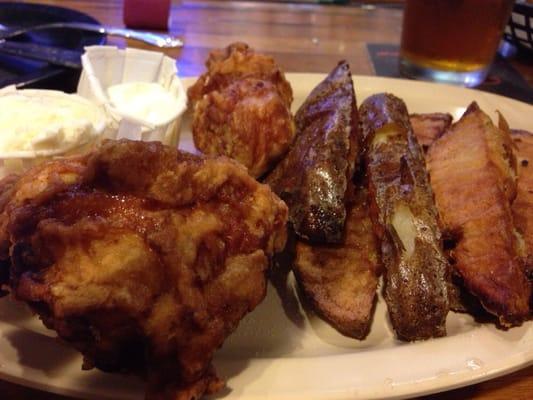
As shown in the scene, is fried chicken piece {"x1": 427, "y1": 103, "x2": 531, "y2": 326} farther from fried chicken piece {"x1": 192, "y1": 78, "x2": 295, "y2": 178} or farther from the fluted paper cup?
the fluted paper cup

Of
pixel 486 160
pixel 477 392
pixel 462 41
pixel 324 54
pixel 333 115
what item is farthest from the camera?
pixel 324 54

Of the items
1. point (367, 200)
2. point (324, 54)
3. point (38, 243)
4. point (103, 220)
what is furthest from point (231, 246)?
point (324, 54)

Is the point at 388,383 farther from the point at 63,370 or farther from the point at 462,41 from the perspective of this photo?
the point at 462,41

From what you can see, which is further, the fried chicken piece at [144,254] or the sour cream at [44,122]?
the sour cream at [44,122]

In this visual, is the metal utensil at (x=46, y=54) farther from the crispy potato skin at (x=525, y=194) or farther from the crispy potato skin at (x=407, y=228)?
the crispy potato skin at (x=525, y=194)

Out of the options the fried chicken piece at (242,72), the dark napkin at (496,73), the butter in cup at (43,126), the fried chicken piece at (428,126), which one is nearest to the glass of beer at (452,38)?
the dark napkin at (496,73)
